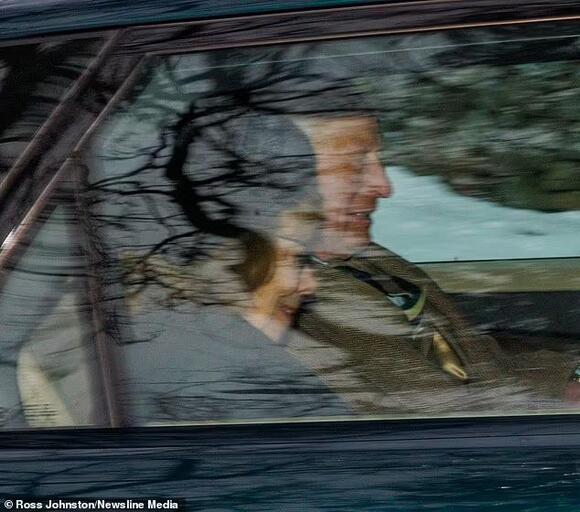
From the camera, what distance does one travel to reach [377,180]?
1.66m

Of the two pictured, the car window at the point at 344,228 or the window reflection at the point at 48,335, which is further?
the window reflection at the point at 48,335

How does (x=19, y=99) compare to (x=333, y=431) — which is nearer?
(x=333, y=431)

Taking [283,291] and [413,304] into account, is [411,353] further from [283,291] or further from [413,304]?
[283,291]

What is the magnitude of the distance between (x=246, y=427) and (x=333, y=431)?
15 centimetres

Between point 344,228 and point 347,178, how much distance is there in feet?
0.27

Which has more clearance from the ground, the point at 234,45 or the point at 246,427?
the point at 234,45

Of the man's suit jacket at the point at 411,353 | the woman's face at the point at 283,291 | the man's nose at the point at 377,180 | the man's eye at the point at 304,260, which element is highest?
the man's nose at the point at 377,180

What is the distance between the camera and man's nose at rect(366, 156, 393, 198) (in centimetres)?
165

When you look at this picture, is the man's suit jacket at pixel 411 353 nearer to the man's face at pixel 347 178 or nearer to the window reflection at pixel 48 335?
the man's face at pixel 347 178

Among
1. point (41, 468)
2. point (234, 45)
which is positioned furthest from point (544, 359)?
point (41, 468)

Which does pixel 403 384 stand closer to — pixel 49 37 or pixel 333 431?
pixel 333 431

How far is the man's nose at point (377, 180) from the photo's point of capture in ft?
5.41

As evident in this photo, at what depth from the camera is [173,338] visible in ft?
5.63

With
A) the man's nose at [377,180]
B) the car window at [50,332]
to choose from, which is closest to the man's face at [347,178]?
the man's nose at [377,180]
